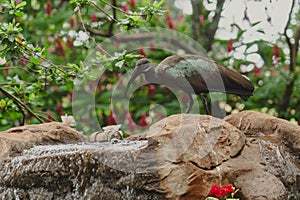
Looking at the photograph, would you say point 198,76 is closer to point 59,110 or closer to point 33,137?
point 33,137

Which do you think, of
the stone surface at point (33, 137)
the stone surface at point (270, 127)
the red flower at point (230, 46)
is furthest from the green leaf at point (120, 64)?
the red flower at point (230, 46)

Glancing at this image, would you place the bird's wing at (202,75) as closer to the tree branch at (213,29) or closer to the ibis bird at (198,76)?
the ibis bird at (198,76)

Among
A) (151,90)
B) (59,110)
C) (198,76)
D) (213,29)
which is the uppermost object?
(198,76)

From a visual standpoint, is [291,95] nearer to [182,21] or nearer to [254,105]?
[254,105]

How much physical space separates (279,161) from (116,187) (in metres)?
1.19

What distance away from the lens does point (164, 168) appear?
3242 millimetres

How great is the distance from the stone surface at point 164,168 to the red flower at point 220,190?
8 cm

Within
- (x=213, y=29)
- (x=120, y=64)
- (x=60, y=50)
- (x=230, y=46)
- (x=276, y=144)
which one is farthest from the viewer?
(x=213, y=29)

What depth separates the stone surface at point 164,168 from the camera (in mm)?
3252

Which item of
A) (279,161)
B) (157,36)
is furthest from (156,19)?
(279,161)

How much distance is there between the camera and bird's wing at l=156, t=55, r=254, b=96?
159 inches

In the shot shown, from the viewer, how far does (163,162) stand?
3.28m

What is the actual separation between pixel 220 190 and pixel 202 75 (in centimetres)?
119

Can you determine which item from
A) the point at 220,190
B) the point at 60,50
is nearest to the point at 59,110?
the point at 60,50
